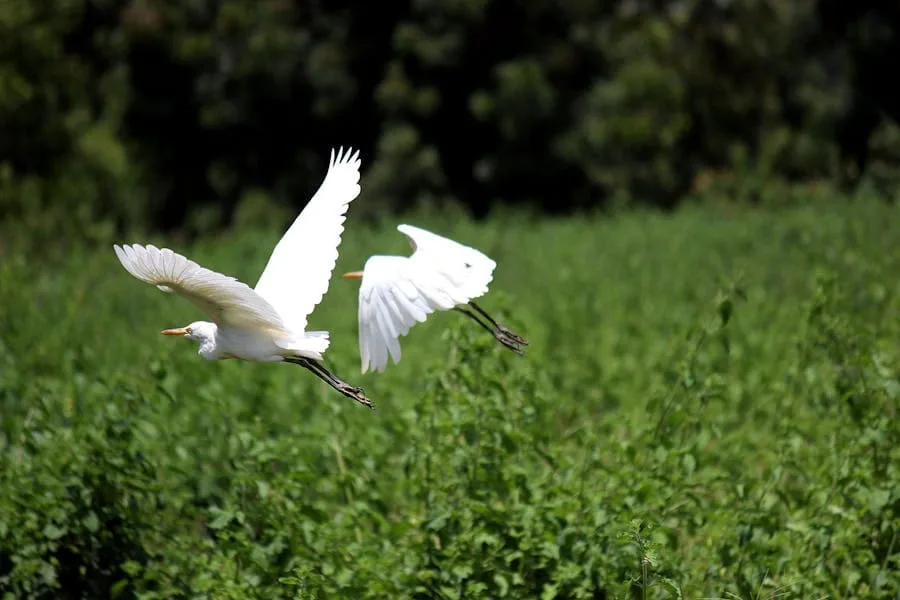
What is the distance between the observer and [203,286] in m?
4.64

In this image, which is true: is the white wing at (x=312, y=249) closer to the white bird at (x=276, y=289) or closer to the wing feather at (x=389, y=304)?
the white bird at (x=276, y=289)

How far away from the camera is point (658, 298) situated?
41.5ft

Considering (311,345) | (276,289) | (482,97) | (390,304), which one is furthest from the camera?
(482,97)

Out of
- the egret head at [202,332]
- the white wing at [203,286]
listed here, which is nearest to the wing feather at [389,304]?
the white wing at [203,286]

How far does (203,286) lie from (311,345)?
0.53m

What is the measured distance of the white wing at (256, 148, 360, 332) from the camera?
5293 millimetres

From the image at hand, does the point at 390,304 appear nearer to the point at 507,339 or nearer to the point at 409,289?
→ the point at 409,289

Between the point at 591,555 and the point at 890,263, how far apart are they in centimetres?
623

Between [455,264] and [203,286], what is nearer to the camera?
[203,286]

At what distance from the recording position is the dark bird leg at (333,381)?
490 cm

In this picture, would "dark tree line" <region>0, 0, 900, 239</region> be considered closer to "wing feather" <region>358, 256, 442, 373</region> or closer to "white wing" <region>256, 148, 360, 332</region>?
"white wing" <region>256, 148, 360, 332</region>

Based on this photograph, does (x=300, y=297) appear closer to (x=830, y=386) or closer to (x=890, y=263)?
(x=830, y=386)

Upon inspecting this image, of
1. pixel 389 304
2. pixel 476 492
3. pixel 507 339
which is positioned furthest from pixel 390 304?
pixel 507 339

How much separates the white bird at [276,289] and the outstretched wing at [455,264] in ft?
1.21
